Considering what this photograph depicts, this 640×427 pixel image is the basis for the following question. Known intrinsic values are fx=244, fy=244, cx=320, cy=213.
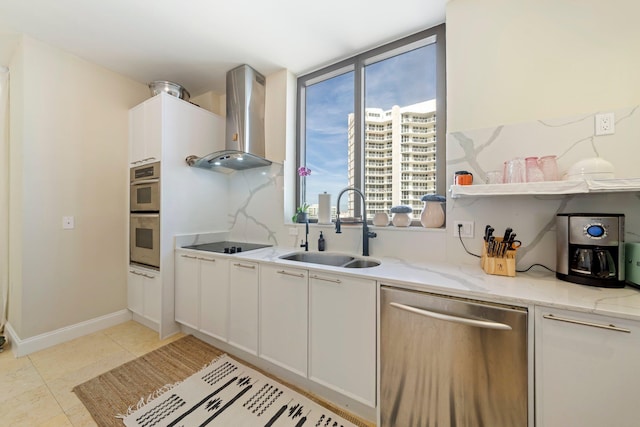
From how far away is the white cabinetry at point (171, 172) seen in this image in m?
2.29

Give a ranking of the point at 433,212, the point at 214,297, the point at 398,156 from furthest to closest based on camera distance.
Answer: the point at 398,156
the point at 214,297
the point at 433,212

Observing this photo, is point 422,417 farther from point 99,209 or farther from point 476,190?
point 99,209

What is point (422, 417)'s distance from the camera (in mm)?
1210

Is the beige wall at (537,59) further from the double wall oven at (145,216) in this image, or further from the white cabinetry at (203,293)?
the double wall oven at (145,216)

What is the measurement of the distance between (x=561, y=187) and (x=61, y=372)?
3388 mm

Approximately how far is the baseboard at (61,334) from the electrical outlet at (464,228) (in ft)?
10.8

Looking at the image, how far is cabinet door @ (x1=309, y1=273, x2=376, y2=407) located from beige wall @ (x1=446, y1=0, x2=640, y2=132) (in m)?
1.32

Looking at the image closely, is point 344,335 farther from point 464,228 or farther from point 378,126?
point 378,126

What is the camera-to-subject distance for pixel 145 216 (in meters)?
2.43

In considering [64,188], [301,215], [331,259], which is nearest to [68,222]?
[64,188]

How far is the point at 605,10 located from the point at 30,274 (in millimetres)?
4357

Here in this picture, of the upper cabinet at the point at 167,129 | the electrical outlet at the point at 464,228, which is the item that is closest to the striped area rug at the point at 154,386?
the electrical outlet at the point at 464,228

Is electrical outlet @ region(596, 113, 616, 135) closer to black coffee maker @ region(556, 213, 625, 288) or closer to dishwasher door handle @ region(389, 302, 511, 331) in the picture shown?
black coffee maker @ region(556, 213, 625, 288)

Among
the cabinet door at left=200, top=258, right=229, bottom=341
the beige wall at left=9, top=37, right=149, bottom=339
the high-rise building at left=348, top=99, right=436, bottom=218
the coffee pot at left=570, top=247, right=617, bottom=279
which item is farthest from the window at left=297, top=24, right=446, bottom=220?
the beige wall at left=9, top=37, right=149, bottom=339
